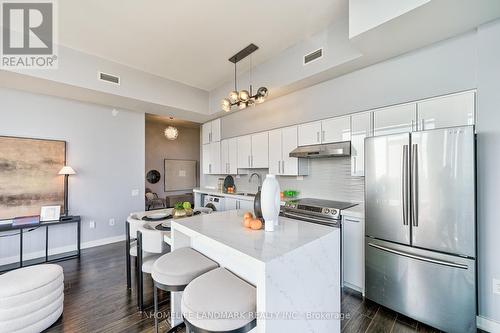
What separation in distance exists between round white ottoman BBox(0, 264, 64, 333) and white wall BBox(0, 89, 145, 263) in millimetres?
2295

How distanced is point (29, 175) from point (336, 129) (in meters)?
4.98

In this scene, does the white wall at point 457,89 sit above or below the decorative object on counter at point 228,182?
above

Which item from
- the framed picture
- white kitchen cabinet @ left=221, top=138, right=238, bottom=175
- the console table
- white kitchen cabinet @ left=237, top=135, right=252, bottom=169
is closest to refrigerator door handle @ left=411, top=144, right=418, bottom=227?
white kitchen cabinet @ left=237, top=135, right=252, bottom=169

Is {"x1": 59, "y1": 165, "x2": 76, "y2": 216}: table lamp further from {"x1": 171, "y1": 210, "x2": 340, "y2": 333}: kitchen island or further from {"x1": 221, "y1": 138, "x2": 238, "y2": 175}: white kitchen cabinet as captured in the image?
{"x1": 171, "y1": 210, "x2": 340, "y2": 333}: kitchen island

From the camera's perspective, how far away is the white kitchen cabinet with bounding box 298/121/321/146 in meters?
3.33

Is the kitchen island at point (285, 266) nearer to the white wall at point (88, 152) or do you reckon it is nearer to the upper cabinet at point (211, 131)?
the white wall at point (88, 152)

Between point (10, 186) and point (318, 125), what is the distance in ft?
16.3

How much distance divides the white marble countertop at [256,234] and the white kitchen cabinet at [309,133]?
1.86 m

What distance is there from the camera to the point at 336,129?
312 centimetres

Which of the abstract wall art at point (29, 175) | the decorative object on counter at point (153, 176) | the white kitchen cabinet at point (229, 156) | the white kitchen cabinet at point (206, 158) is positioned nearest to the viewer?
the abstract wall art at point (29, 175)

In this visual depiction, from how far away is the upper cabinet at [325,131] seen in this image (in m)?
3.03

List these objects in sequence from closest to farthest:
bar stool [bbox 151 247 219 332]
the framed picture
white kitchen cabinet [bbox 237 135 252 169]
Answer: bar stool [bbox 151 247 219 332] → the framed picture → white kitchen cabinet [bbox 237 135 252 169]

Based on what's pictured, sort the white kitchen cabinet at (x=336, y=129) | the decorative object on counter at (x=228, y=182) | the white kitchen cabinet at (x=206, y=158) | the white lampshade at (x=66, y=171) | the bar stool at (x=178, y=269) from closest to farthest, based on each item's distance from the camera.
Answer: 1. the bar stool at (x=178, y=269)
2. the white kitchen cabinet at (x=336, y=129)
3. the white lampshade at (x=66, y=171)
4. the decorative object on counter at (x=228, y=182)
5. the white kitchen cabinet at (x=206, y=158)

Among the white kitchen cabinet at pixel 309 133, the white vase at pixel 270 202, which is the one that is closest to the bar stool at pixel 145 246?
the white vase at pixel 270 202
